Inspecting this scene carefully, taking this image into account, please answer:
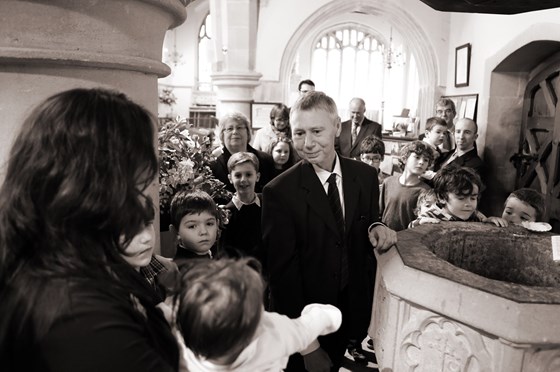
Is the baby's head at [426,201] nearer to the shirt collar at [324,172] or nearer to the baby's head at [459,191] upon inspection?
the baby's head at [459,191]

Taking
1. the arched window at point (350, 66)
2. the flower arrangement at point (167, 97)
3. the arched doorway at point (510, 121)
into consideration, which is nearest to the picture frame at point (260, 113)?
the arched doorway at point (510, 121)

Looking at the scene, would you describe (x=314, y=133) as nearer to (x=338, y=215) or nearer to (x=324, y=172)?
(x=324, y=172)

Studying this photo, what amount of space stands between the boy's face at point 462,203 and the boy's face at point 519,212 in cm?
26

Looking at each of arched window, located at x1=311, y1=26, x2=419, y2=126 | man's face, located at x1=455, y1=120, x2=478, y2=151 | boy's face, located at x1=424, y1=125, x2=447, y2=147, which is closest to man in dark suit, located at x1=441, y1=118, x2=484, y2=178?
man's face, located at x1=455, y1=120, x2=478, y2=151

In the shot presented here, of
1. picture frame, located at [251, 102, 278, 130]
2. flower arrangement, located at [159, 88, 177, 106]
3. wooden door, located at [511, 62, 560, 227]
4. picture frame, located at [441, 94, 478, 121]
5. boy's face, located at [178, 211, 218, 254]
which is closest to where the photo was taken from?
boy's face, located at [178, 211, 218, 254]

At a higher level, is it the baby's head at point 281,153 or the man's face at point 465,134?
the man's face at point 465,134

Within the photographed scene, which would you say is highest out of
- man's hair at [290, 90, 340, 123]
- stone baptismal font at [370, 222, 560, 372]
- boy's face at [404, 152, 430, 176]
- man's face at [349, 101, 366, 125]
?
man's face at [349, 101, 366, 125]

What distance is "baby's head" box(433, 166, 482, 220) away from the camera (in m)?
2.56

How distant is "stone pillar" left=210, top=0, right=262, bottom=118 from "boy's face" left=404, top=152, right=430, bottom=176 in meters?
4.37

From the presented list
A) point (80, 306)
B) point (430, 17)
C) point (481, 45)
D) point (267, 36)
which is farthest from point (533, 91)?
point (80, 306)

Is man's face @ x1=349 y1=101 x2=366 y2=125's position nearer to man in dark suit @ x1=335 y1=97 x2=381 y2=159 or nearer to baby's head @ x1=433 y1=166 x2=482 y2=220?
man in dark suit @ x1=335 y1=97 x2=381 y2=159

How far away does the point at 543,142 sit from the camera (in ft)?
15.3

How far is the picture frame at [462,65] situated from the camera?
6242 millimetres

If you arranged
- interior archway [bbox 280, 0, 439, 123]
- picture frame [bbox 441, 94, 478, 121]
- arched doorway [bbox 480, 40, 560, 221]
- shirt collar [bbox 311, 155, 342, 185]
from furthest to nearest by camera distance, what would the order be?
interior archway [bbox 280, 0, 439, 123] → picture frame [bbox 441, 94, 478, 121] → arched doorway [bbox 480, 40, 560, 221] → shirt collar [bbox 311, 155, 342, 185]
